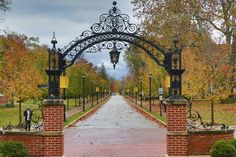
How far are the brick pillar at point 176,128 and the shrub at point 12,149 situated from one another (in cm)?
473

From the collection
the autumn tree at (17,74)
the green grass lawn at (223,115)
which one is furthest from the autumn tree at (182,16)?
the autumn tree at (17,74)

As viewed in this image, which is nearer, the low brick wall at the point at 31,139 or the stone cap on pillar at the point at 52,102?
the stone cap on pillar at the point at 52,102

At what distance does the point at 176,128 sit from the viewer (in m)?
14.9

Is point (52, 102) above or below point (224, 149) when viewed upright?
above

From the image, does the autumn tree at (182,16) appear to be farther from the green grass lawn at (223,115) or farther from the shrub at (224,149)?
the shrub at (224,149)

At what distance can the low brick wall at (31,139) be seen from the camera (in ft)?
49.4

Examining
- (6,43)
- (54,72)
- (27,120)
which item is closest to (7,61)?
(6,43)

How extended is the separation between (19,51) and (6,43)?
495 centimetres

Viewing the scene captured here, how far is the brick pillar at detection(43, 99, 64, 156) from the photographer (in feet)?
48.8

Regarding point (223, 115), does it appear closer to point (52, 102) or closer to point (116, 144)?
point (116, 144)

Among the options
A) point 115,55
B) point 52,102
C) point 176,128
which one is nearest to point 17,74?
point 115,55

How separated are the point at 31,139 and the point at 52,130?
843 mm

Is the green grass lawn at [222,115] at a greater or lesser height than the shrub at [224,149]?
lesser

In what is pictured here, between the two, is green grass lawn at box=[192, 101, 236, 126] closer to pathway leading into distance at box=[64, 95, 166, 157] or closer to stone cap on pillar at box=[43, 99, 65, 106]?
pathway leading into distance at box=[64, 95, 166, 157]
